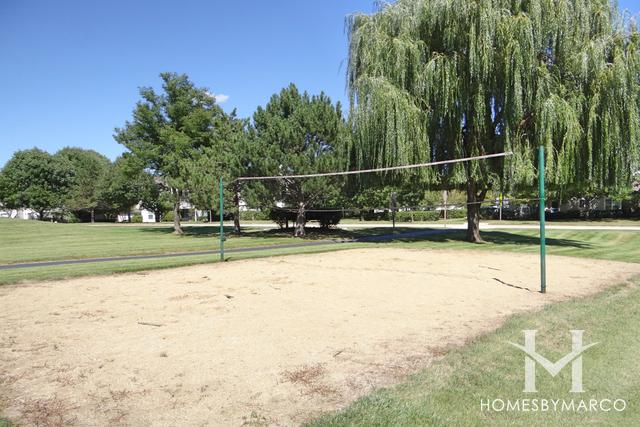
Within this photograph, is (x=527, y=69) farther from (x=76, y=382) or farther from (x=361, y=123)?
(x=76, y=382)

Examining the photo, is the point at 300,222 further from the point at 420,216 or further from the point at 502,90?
the point at 420,216

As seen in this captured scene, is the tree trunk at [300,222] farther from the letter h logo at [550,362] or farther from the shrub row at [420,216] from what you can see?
the shrub row at [420,216]

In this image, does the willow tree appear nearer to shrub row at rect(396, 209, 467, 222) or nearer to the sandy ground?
the sandy ground

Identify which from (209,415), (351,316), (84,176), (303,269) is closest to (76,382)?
(209,415)

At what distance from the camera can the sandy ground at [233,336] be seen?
390cm

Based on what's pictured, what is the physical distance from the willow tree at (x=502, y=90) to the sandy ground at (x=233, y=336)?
636 centimetres

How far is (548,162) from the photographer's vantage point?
52.1 ft

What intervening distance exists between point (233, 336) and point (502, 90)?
14.7 m

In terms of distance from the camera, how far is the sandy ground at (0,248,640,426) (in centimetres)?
390

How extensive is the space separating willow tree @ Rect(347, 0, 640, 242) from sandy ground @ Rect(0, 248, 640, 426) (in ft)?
20.9

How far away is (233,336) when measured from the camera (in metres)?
5.85

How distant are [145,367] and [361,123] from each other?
14.3 metres

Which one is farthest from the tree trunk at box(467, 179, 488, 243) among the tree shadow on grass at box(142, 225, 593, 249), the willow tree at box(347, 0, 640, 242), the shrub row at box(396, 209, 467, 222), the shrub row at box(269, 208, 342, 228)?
the shrub row at box(396, 209, 467, 222)

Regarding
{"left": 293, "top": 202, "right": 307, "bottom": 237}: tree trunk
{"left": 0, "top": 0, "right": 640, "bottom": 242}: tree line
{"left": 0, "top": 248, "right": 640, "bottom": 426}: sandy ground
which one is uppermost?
{"left": 0, "top": 0, "right": 640, "bottom": 242}: tree line
